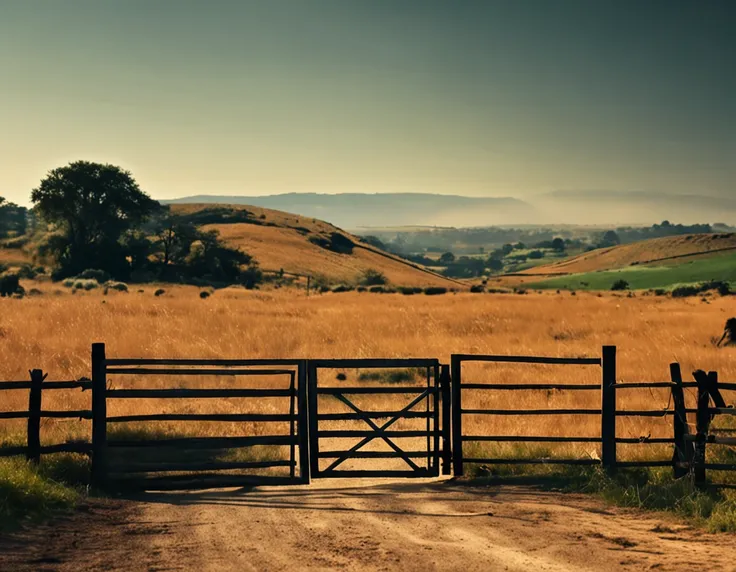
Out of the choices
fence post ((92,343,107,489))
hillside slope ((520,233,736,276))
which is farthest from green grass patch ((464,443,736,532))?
hillside slope ((520,233,736,276))

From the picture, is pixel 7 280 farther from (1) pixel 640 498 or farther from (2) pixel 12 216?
(2) pixel 12 216

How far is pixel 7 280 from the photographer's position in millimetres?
51812

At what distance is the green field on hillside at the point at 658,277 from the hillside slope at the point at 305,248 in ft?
63.8

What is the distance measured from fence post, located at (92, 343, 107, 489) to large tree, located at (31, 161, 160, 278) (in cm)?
6273

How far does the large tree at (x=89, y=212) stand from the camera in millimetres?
72250

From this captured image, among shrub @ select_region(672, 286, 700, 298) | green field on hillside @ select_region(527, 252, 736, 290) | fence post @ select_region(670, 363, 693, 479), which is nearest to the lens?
fence post @ select_region(670, 363, 693, 479)

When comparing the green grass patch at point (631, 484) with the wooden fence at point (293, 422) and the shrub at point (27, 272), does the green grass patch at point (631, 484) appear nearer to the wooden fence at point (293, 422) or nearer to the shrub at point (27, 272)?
the wooden fence at point (293, 422)

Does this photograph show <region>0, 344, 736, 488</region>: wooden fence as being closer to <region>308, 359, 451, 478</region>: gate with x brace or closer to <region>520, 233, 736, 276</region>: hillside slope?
<region>308, 359, 451, 478</region>: gate with x brace

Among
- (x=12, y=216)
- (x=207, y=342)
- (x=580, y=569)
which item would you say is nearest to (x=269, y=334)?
(x=207, y=342)

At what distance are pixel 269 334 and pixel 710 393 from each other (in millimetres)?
19446

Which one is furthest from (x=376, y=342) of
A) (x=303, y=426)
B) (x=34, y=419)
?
(x=34, y=419)

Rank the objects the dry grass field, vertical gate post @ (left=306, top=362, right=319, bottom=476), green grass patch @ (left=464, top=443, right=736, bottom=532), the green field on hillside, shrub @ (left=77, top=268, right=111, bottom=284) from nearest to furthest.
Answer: green grass patch @ (left=464, top=443, right=736, bottom=532), vertical gate post @ (left=306, top=362, right=319, bottom=476), the dry grass field, shrub @ (left=77, top=268, right=111, bottom=284), the green field on hillside

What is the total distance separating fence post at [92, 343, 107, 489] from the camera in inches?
459

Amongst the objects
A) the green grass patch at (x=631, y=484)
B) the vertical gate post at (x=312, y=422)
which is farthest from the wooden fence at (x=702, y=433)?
the vertical gate post at (x=312, y=422)
